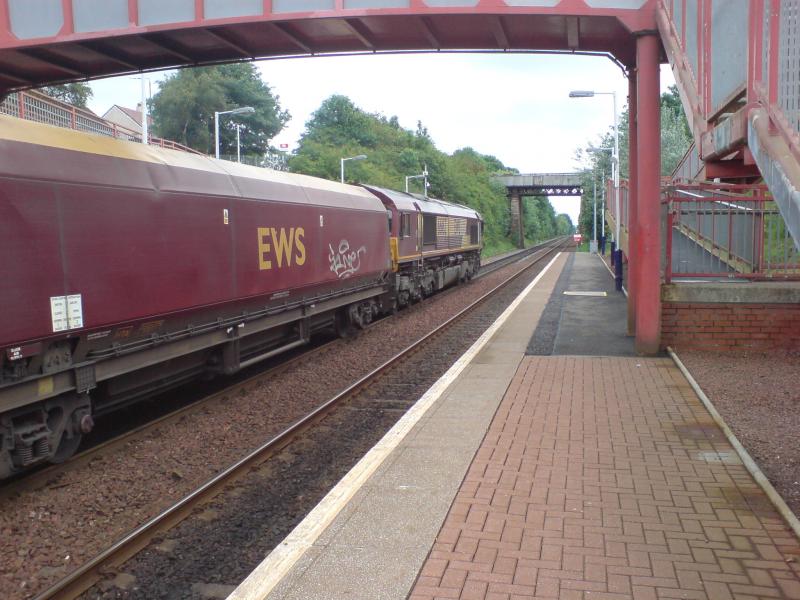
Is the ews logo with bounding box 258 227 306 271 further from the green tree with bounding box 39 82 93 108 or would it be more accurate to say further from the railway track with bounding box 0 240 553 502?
the green tree with bounding box 39 82 93 108

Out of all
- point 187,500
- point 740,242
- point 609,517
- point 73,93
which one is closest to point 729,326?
point 740,242

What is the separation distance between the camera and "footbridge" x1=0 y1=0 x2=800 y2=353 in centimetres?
802

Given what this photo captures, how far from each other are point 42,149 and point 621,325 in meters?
11.0

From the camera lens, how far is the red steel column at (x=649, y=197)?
1023 cm

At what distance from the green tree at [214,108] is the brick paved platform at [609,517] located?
53037mm

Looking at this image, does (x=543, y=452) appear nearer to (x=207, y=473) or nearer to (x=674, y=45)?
(x=207, y=473)

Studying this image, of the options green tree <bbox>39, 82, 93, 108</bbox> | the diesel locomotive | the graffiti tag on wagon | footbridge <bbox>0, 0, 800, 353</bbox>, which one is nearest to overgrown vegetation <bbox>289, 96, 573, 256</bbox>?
green tree <bbox>39, 82, 93, 108</bbox>

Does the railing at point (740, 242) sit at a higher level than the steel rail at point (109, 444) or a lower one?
higher

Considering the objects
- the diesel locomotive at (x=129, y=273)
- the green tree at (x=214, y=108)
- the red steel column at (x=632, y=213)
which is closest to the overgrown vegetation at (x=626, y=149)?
the red steel column at (x=632, y=213)

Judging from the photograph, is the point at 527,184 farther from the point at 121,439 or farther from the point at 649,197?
the point at 121,439

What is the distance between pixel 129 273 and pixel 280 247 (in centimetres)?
329

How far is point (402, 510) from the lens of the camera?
4738 mm

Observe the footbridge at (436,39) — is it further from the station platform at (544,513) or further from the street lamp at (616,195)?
the street lamp at (616,195)

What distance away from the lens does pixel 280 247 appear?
9.52m
